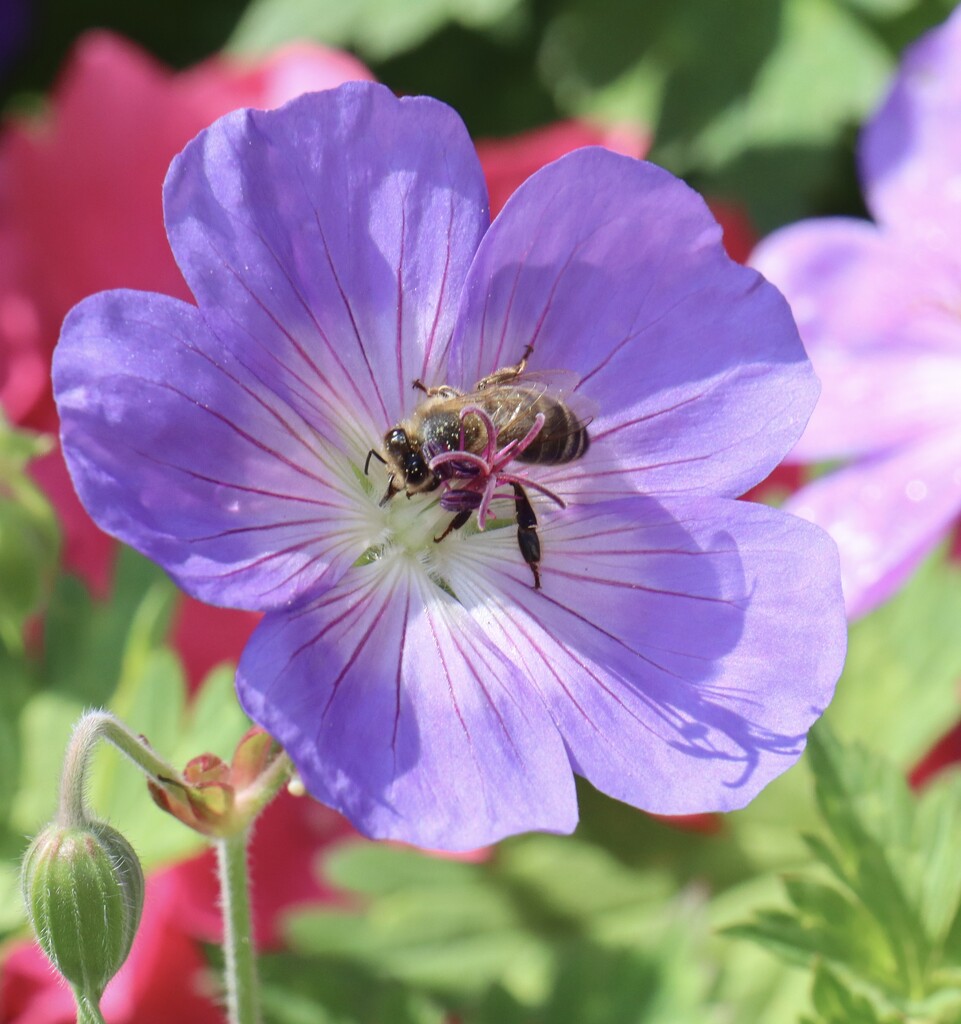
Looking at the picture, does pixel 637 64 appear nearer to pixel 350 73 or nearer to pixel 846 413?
pixel 350 73

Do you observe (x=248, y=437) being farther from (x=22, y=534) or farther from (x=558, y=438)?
(x=22, y=534)

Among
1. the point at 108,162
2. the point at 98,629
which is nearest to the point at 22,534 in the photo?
the point at 98,629

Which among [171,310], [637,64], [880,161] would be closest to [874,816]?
[171,310]

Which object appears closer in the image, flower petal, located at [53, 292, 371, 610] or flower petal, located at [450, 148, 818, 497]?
flower petal, located at [53, 292, 371, 610]

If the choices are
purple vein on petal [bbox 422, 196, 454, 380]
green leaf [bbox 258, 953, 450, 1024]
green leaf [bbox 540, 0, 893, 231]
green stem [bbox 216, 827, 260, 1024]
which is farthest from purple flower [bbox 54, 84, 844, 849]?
green leaf [bbox 540, 0, 893, 231]

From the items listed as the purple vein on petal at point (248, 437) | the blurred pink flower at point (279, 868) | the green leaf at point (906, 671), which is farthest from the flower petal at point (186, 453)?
the green leaf at point (906, 671)

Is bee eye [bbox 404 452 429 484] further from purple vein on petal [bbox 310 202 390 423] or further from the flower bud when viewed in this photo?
the flower bud
